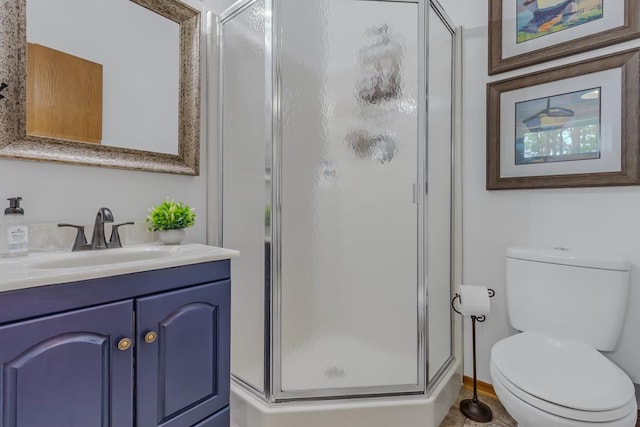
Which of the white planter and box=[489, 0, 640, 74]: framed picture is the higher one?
box=[489, 0, 640, 74]: framed picture

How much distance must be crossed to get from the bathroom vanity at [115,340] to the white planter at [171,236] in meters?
0.14

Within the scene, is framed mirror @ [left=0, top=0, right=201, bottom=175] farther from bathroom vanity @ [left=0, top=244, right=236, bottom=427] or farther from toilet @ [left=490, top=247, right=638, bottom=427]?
toilet @ [left=490, top=247, right=638, bottom=427]

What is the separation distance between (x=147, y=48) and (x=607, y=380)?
222 cm

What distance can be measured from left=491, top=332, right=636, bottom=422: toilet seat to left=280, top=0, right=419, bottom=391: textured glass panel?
0.42 m

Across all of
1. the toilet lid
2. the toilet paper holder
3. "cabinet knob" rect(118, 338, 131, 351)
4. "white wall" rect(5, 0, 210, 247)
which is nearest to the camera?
"cabinet knob" rect(118, 338, 131, 351)

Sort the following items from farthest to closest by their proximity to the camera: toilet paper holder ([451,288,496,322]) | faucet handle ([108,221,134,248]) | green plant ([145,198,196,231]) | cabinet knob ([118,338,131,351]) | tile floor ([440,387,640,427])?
toilet paper holder ([451,288,496,322]) → tile floor ([440,387,640,427]) → green plant ([145,198,196,231]) → faucet handle ([108,221,134,248]) → cabinet knob ([118,338,131,351])

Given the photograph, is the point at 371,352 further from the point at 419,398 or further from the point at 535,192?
the point at 535,192

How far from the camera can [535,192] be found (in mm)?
1649

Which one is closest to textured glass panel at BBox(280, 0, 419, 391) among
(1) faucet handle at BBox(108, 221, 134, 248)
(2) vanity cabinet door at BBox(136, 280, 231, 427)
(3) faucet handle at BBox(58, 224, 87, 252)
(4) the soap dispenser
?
(2) vanity cabinet door at BBox(136, 280, 231, 427)

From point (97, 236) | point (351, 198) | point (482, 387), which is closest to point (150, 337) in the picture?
point (97, 236)

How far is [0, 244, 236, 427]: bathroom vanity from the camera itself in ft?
2.43

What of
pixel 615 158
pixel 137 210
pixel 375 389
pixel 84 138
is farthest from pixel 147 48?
pixel 615 158

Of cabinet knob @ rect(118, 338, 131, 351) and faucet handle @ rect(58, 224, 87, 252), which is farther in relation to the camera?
faucet handle @ rect(58, 224, 87, 252)

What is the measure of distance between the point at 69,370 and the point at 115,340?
0.37 feet
